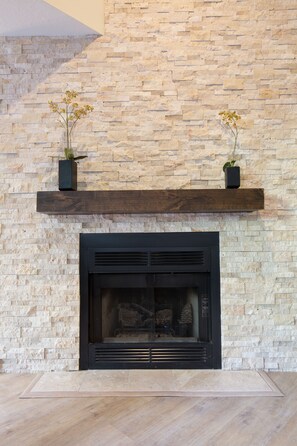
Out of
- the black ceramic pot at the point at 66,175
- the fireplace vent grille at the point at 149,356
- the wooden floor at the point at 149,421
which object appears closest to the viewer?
the wooden floor at the point at 149,421

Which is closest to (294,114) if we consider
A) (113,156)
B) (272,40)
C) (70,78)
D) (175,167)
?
(272,40)

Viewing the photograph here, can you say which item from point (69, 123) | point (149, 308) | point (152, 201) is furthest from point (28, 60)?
point (149, 308)

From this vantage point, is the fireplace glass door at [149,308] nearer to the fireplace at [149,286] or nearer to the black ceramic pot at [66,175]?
the fireplace at [149,286]

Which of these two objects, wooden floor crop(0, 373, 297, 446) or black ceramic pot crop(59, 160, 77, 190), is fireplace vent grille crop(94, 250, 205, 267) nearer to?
black ceramic pot crop(59, 160, 77, 190)

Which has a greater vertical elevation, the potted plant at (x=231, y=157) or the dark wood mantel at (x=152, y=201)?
the potted plant at (x=231, y=157)

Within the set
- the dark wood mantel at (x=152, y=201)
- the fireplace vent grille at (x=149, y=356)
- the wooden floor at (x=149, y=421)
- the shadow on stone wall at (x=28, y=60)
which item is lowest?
the wooden floor at (x=149, y=421)

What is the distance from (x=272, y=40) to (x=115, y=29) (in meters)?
1.23

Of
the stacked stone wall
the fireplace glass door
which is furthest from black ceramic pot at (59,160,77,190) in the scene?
the fireplace glass door

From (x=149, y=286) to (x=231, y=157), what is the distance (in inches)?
47.3

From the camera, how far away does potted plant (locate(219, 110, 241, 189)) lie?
7.46 ft

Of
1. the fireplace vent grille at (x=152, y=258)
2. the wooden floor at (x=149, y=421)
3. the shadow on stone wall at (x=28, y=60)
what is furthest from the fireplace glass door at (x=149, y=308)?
the shadow on stone wall at (x=28, y=60)

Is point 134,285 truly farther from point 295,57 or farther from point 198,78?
point 295,57

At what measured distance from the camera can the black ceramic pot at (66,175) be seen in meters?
2.27

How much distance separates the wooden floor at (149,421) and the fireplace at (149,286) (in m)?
0.42
